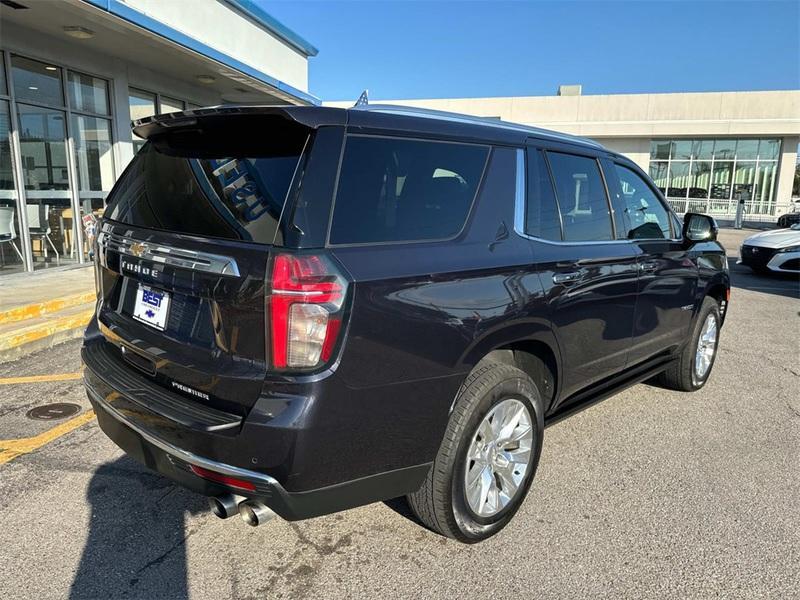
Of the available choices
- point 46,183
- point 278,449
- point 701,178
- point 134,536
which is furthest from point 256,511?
point 701,178

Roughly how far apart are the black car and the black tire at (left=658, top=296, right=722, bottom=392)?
1.82 meters

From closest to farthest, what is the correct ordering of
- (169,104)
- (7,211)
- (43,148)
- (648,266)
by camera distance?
(648,266)
(7,211)
(43,148)
(169,104)

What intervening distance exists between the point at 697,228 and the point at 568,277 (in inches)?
75.5

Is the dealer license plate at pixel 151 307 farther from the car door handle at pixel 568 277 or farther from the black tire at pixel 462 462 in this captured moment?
the car door handle at pixel 568 277

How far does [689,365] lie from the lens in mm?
4691

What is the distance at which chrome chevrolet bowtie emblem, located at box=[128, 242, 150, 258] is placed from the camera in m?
2.50

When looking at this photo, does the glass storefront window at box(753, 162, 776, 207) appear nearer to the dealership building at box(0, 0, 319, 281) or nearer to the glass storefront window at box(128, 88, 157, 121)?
the dealership building at box(0, 0, 319, 281)

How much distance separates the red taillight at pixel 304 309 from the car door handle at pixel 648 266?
2.44 meters

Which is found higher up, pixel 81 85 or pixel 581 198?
pixel 81 85

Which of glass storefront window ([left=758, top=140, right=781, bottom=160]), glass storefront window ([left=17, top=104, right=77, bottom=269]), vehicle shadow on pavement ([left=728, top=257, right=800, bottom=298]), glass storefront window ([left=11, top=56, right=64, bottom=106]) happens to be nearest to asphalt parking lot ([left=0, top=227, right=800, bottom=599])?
glass storefront window ([left=17, top=104, right=77, bottom=269])

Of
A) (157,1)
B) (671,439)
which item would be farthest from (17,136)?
(671,439)

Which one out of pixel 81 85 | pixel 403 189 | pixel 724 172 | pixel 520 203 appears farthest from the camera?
pixel 724 172

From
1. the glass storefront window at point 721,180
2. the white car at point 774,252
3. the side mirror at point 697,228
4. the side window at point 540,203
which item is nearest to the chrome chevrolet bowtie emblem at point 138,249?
the side window at point 540,203

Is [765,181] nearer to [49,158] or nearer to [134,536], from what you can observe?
[49,158]
